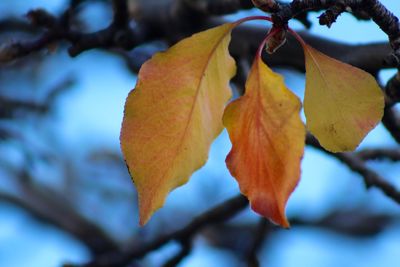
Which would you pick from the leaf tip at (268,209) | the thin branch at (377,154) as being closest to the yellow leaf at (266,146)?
the leaf tip at (268,209)

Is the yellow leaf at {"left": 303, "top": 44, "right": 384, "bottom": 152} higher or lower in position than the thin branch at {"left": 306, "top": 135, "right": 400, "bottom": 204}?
higher

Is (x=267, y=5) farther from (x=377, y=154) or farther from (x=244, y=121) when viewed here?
(x=377, y=154)

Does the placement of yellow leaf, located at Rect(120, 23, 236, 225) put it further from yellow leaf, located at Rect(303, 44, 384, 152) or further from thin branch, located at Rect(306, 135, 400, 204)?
thin branch, located at Rect(306, 135, 400, 204)

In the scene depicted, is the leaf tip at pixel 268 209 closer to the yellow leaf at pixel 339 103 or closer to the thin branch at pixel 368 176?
the yellow leaf at pixel 339 103

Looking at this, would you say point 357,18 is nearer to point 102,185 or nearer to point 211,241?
point 211,241

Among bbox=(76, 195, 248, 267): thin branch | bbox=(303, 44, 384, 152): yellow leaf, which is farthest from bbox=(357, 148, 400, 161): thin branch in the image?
bbox=(303, 44, 384, 152): yellow leaf

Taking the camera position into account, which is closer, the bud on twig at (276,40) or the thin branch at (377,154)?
the bud on twig at (276,40)

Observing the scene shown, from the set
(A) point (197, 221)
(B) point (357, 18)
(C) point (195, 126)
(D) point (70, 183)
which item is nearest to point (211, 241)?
(D) point (70, 183)
